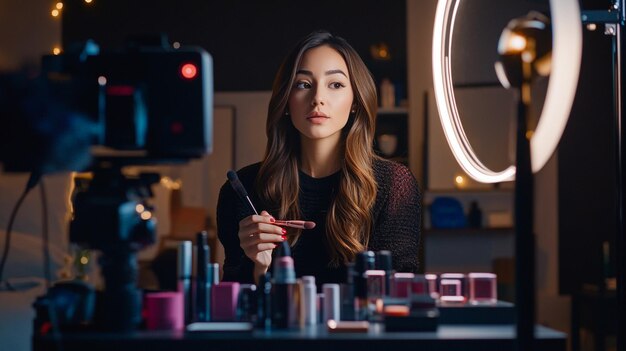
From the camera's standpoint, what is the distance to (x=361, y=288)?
4.01 ft

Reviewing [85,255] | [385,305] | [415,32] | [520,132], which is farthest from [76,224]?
[415,32]

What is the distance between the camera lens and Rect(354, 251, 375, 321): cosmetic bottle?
1210 millimetres

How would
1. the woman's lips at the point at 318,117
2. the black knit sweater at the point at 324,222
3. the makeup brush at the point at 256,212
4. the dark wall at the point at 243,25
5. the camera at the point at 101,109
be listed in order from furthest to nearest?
the dark wall at the point at 243,25
the woman's lips at the point at 318,117
the black knit sweater at the point at 324,222
the makeup brush at the point at 256,212
the camera at the point at 101,109

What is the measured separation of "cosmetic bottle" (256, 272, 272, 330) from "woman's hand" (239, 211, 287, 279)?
0.37 meters

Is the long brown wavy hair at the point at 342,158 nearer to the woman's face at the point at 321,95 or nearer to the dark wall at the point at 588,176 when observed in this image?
the woman's face at the point at 321,95

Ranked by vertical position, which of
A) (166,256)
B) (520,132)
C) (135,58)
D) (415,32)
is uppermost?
(415,32)

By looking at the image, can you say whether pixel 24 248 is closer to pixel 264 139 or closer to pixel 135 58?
pixel 264 139

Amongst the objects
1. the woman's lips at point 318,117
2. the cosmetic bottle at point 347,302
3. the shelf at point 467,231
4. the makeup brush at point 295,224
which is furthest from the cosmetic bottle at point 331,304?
the shelf at point 467,231

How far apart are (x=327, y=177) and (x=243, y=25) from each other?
8.16 feet

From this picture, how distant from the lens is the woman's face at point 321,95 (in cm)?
190

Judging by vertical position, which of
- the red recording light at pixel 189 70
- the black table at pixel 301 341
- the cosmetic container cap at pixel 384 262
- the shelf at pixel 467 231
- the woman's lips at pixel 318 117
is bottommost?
the black table at pixel 301 341

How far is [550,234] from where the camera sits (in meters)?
4.02

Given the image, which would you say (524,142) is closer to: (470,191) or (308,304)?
(308,304)

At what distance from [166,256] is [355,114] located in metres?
2.15
